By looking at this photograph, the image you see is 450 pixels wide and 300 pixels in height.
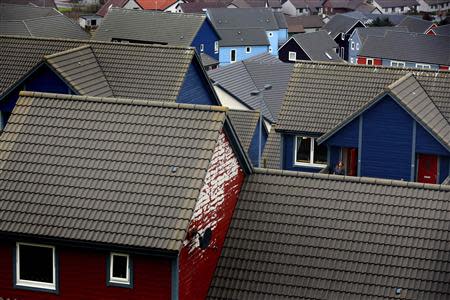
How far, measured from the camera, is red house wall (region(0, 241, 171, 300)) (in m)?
18.4

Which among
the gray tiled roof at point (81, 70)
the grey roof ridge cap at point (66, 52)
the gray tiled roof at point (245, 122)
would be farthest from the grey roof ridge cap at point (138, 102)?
the gray tiled roof at point (245, 122)

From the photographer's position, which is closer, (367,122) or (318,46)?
(367,122)

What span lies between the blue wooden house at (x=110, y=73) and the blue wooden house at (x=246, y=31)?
62.4 m

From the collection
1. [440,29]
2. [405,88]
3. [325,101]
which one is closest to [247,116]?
[325,101]

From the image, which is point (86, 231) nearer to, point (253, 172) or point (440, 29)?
point (253, 172)

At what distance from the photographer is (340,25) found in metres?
119

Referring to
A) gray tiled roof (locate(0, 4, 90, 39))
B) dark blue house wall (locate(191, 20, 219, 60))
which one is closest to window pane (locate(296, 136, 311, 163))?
gray tiled roof (locate(0, 4, 90, 39))

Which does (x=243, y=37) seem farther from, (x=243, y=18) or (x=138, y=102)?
(x=138, y=102)

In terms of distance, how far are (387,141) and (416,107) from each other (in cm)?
141

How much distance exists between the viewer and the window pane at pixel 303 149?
108 feet

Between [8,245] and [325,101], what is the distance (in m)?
16.0

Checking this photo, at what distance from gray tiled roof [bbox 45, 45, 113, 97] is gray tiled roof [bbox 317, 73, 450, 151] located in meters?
7.37

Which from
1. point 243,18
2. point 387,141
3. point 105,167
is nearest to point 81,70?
point 387,141

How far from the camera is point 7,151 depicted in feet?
67.2
